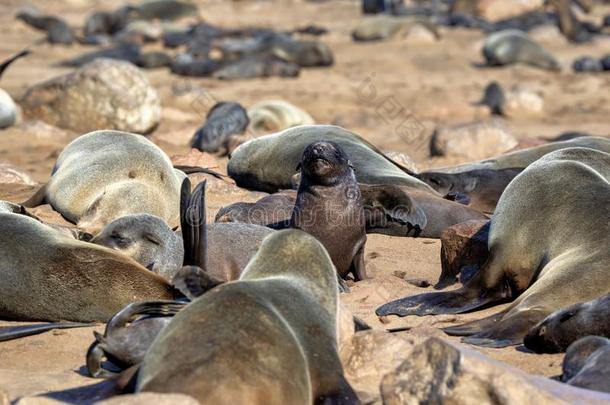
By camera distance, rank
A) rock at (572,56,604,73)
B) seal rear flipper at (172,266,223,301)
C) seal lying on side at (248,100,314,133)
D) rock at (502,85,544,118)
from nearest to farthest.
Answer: seal rear flipper at (172,266,223,301) < seal lying on side at (248,100,314,133) < rock at (502,85,544,118) < rock at (572,56,604,73)

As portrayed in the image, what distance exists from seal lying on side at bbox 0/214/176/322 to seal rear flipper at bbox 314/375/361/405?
154 cm

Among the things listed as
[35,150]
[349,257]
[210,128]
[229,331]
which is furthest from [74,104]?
[229,331]

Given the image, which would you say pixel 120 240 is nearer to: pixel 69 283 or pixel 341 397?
pixel 69 283

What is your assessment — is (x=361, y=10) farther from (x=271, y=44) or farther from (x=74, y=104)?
(x=74, y=104)

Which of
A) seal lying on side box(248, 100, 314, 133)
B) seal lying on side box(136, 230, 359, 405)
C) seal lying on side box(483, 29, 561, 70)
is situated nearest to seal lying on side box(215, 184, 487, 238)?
seal lying on side box(136, 230, 359, 405)

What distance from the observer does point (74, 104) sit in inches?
436

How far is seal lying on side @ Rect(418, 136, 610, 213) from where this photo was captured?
7586 mm

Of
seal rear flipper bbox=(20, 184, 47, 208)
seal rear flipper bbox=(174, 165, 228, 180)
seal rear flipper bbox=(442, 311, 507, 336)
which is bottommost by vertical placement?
seal rear flipper bbox=(174, 165, 228, 180)

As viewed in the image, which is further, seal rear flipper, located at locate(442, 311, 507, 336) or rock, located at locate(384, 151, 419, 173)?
rock, located at locate(384, 151, 419, 173)

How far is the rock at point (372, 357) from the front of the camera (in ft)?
12.2

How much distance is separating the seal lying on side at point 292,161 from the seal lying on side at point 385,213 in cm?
45

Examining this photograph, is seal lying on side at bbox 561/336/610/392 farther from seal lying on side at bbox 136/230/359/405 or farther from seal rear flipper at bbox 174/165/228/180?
seal rear flipper at bbox 174/165/228/180

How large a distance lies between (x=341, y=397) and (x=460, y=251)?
8.46ft

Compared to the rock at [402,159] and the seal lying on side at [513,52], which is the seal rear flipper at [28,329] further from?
the seal lying on side at [513,52]
